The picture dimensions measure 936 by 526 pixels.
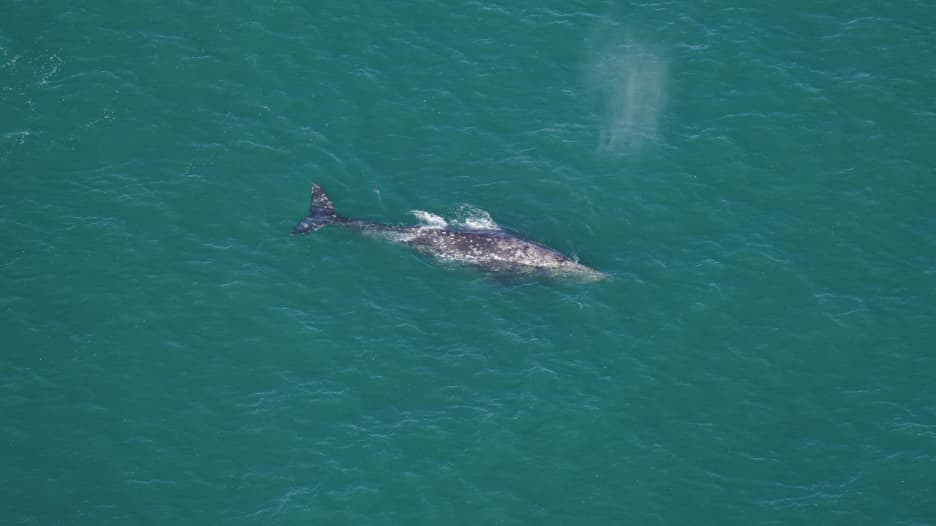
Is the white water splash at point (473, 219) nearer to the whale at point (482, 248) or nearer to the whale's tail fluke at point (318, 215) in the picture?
the whale at point (482, 248)

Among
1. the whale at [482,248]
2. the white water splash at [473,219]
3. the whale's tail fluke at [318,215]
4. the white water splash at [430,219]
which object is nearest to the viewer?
the whale at [482,248]

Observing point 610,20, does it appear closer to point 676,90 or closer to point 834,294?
point 676,90

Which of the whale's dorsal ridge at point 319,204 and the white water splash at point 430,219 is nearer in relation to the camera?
the white water splash at point 430,219

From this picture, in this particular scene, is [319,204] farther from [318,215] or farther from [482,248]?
[482,248]

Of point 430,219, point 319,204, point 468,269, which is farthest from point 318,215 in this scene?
point 468,269

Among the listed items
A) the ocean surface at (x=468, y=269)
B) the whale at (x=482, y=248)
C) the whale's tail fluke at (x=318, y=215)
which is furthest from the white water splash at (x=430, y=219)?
the whale's tail fluke at (x=318, y=215)

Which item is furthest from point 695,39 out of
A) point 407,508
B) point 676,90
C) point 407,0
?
→ point 407,508

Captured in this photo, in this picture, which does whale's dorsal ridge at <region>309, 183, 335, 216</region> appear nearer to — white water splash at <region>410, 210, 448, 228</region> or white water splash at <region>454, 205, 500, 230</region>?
white water splash at <region>410, 210, 448, 228</region>
